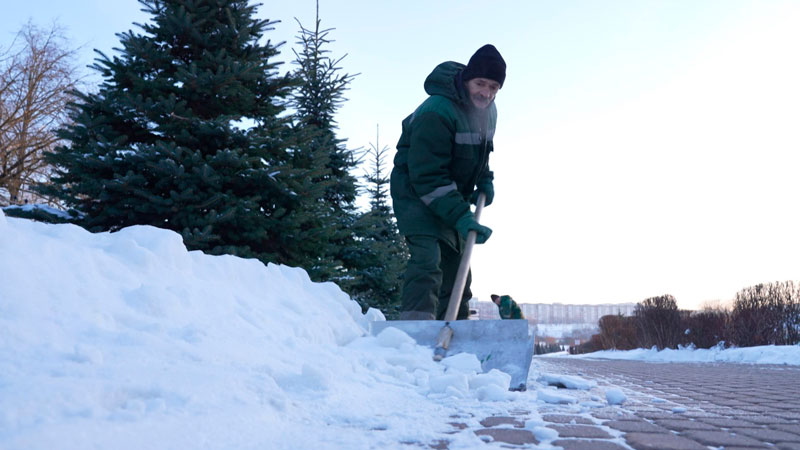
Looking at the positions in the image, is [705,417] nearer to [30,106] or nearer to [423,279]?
[423,279]

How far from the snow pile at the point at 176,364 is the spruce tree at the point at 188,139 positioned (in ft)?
9.21

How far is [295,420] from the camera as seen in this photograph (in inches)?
72.1

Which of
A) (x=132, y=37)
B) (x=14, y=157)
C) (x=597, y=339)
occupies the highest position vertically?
(x=14, y=157)

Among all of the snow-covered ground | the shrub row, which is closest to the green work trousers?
the snow-covered ground

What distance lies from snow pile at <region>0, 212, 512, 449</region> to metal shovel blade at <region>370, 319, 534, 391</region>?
0.18 meters

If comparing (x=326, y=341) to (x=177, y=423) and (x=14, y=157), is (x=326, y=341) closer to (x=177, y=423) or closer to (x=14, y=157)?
(x=177, y=423)

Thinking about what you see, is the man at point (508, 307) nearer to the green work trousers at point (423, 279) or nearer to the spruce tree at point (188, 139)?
the spruce tree at point (188, 139)

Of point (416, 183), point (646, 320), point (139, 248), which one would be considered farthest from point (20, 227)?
point (646, 320)

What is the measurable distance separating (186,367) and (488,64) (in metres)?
2.92

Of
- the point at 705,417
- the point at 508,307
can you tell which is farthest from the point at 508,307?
the point at 705,417

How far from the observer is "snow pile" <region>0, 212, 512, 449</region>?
1490 millimetres

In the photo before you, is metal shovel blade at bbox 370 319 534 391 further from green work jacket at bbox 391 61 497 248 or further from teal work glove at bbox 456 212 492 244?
green work jacket at bbox 391 61 497 248

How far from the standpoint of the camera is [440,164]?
→ 3.99m

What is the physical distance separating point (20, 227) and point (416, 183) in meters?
A: 2.42
